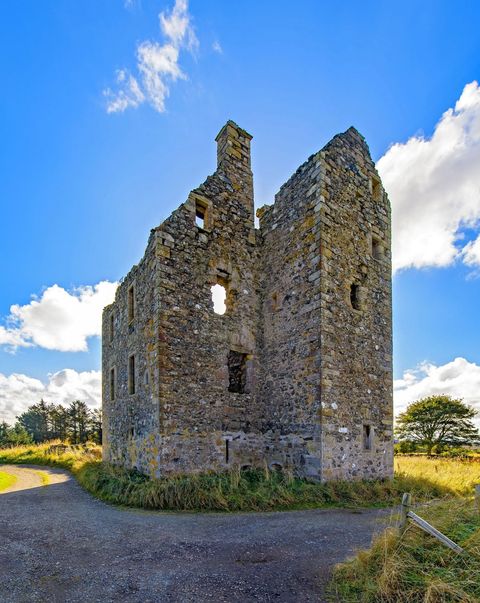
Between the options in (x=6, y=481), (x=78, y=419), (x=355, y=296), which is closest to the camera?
(x=355, y=296)

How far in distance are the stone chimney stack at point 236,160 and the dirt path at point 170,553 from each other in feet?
31.6

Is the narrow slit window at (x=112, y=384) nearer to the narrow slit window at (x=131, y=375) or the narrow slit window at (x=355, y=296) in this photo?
the narrow slit window at (x=131, y=375)

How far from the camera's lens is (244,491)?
28.9 ft

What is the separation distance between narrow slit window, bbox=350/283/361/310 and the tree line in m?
32.0

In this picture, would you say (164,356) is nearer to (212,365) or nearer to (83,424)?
(212,365)

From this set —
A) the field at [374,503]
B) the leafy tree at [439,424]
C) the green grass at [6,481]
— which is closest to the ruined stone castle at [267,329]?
the field at [374,503]

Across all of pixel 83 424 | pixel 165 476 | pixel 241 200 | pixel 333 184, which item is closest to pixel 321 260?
pixel 333 184

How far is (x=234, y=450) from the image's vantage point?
10875mm

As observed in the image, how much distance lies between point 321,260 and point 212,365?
4309mm

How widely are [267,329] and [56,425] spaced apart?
1660 inches

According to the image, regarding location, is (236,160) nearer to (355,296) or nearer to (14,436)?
(355,296)

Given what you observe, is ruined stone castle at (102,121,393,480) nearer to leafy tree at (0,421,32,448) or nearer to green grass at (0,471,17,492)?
green grass at (0,471,17,492)

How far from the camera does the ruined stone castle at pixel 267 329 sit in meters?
10.1

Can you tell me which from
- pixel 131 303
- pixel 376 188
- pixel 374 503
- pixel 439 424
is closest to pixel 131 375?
pixel 131 303
